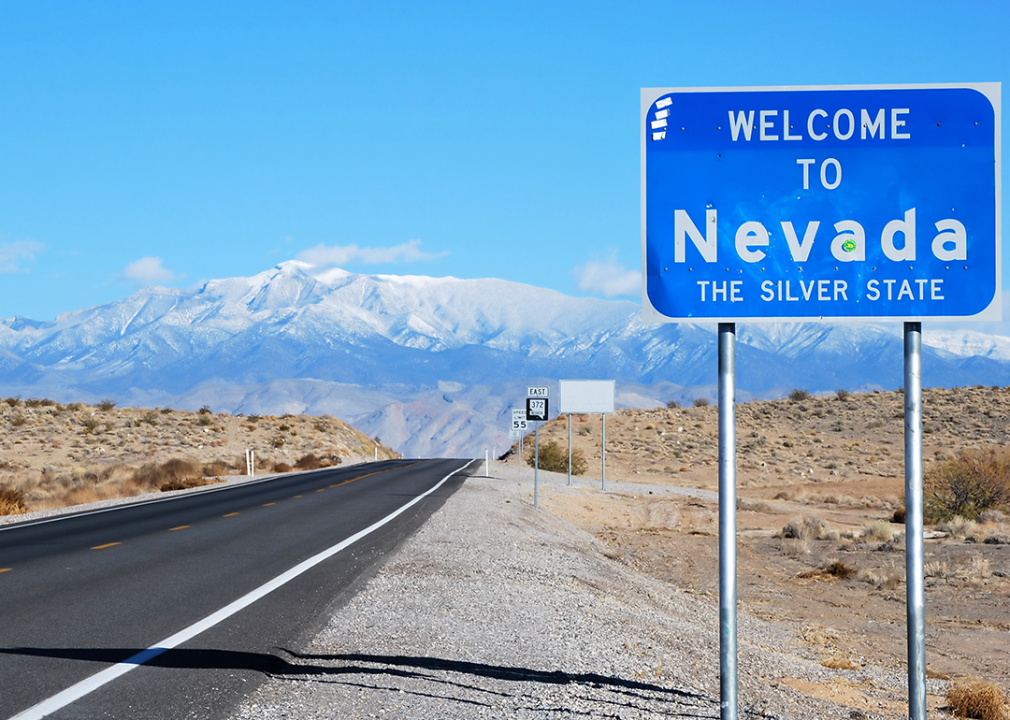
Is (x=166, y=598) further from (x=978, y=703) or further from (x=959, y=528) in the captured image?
(x=959, y=528)

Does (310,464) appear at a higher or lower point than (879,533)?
higher

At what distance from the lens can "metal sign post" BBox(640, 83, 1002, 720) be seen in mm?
4801

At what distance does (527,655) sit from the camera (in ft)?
26.6

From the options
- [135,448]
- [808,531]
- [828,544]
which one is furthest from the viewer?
[135,448]

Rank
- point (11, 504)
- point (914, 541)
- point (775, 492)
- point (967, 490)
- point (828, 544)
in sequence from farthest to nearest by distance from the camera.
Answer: point (775, 492) < point (967, 490) < point (828, 544) < point (11, 504) < point (914, 541)

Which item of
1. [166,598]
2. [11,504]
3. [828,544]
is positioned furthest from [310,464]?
[166,598]

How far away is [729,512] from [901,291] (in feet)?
4.46

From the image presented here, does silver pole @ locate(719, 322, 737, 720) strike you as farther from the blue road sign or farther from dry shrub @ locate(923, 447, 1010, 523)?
dry shrub @ locate(923, 447, 1010, 523)

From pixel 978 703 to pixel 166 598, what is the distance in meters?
7.55

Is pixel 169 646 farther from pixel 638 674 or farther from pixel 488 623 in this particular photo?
pixel 638 674

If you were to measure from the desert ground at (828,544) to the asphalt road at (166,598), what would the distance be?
4973 millimetres

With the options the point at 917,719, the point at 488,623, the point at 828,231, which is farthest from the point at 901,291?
the point at 488,623

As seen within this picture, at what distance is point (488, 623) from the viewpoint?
9.45 meters

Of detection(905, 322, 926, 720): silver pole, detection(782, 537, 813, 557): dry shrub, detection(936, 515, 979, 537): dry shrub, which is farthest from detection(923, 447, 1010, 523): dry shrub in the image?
detection(905, 322, 926, 720): silver pole
